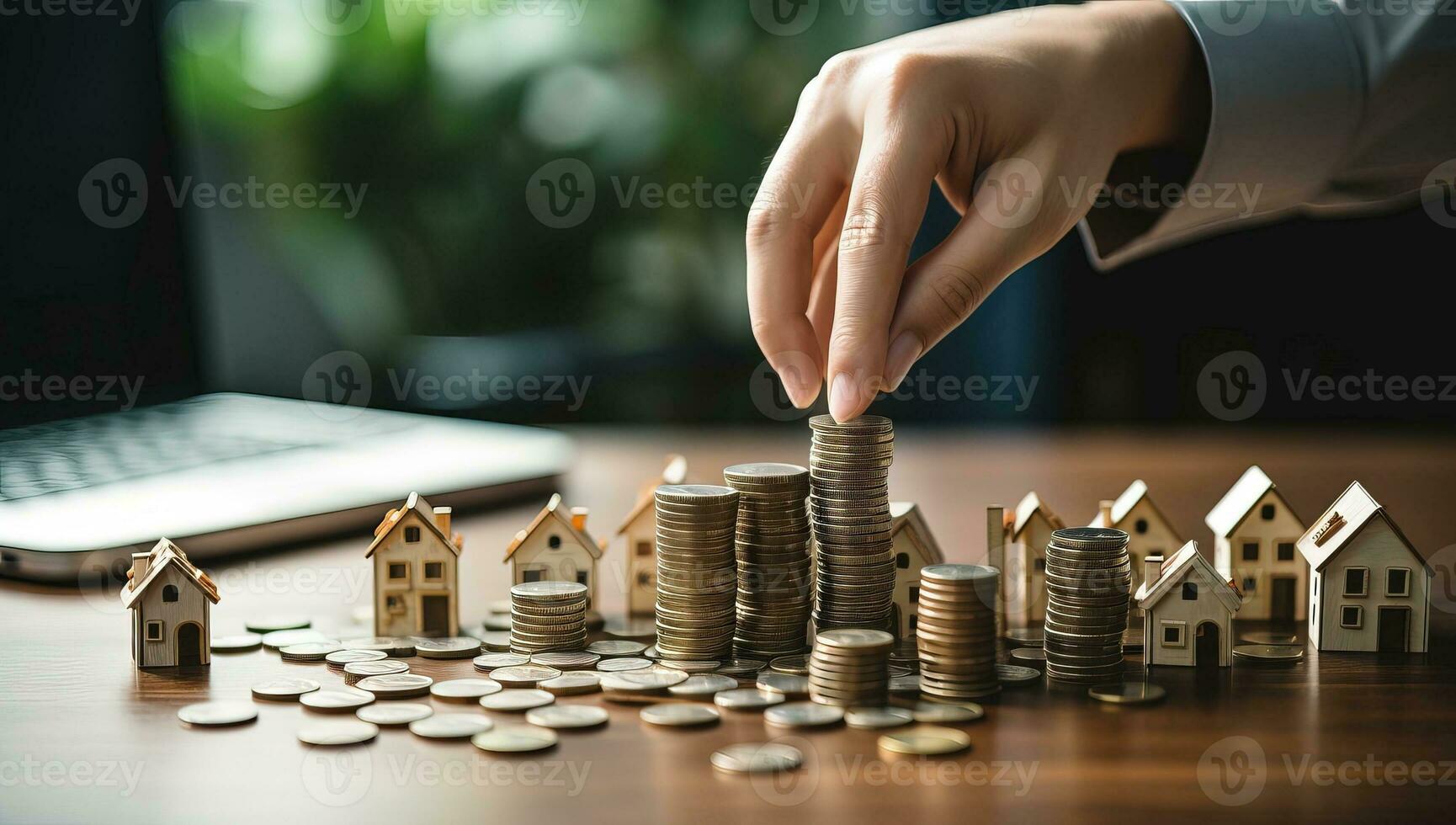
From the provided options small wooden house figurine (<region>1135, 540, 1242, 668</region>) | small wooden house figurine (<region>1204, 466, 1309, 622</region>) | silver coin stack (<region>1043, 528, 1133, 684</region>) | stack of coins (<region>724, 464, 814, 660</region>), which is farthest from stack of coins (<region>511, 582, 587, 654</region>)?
small wooden house figurine (<region>1204, 466, 1309, 622</region>)

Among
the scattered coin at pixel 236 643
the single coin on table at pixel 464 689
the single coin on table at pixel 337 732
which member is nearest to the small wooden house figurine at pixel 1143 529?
the single coin on table at pixel 464 689

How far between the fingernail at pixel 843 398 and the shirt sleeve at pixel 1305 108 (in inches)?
26.0

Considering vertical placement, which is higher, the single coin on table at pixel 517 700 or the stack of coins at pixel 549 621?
the stack of coins at pixel 549 621

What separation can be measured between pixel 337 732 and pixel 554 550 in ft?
1.61

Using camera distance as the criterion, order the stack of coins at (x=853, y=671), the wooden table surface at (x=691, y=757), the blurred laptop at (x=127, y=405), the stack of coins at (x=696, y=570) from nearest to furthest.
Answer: the wooden table surface at (x=691, y=757)
the stack of coins at (x=853, y=671)
the stack of coins at (x=696, y=570)
the blurred laptop at (x=127, y=405)

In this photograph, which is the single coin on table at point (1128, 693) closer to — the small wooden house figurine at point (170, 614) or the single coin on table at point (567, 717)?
the single coin on table at point (567, 717)

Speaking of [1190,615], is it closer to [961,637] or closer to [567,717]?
[961,637]

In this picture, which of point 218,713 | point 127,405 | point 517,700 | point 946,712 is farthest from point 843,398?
point 127,405

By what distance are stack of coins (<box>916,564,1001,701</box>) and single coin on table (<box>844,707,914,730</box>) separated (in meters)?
0.07

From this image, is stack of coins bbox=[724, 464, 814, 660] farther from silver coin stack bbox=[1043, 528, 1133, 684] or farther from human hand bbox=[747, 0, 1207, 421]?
silver coin stack bbox=[1043, 528, 1133, 684]

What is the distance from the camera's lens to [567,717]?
1.12 meters

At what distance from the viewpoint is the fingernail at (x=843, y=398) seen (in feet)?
4.34

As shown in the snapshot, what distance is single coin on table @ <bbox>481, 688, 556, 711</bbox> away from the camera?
3.82ft

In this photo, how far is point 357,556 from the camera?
1799mm
